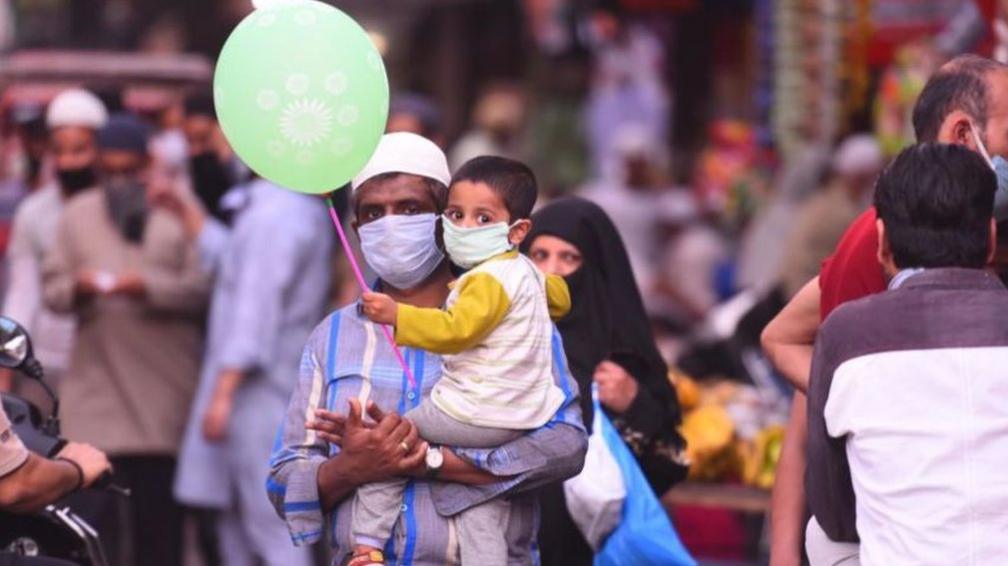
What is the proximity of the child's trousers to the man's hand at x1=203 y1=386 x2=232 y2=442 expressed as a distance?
144 inches

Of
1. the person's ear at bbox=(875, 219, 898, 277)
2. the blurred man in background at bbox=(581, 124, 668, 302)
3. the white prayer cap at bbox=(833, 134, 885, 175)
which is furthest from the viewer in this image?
the blurred man in background at bbox=(581, 124, 668, 302)

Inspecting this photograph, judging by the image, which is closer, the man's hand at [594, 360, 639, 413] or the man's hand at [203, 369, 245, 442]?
the man's hand at [594, 360, 639, 413]

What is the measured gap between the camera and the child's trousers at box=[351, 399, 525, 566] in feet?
16.1

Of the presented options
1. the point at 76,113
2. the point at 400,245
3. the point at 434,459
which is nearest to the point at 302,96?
the point at 400,245

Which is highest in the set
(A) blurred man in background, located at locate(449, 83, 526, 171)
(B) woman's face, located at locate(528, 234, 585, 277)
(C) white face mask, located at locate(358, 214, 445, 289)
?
(C) white face mask, located at locate(358, 214, 445, 289)

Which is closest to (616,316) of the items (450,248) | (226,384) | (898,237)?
(450,248)

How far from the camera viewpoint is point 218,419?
8.59 m

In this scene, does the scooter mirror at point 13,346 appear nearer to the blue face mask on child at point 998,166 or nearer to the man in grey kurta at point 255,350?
the blue face mask on child at point 998,166

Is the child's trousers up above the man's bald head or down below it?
below

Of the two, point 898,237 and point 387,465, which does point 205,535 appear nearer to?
point 387,465

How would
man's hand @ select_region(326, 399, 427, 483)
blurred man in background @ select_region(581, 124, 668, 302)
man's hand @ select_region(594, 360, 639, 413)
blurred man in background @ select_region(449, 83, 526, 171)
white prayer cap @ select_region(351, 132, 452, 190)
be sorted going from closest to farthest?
man's hand @ select_region(326, 399, 427, 483) → white prayer cap @ select_region(351, 132, 452, 190) → man's hand @ select_region(594, 360, 639, 413) → blurred man in background @ select_region(581, 124, 668, 302) → blurred man in background @ select_region(449, 83, 526, 171)

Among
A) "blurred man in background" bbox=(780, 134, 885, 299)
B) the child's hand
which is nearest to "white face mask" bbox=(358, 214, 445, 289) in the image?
the child's hand

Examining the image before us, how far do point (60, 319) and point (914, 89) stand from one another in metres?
4.30

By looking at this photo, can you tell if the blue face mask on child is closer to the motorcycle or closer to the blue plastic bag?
the blue plastic bag
